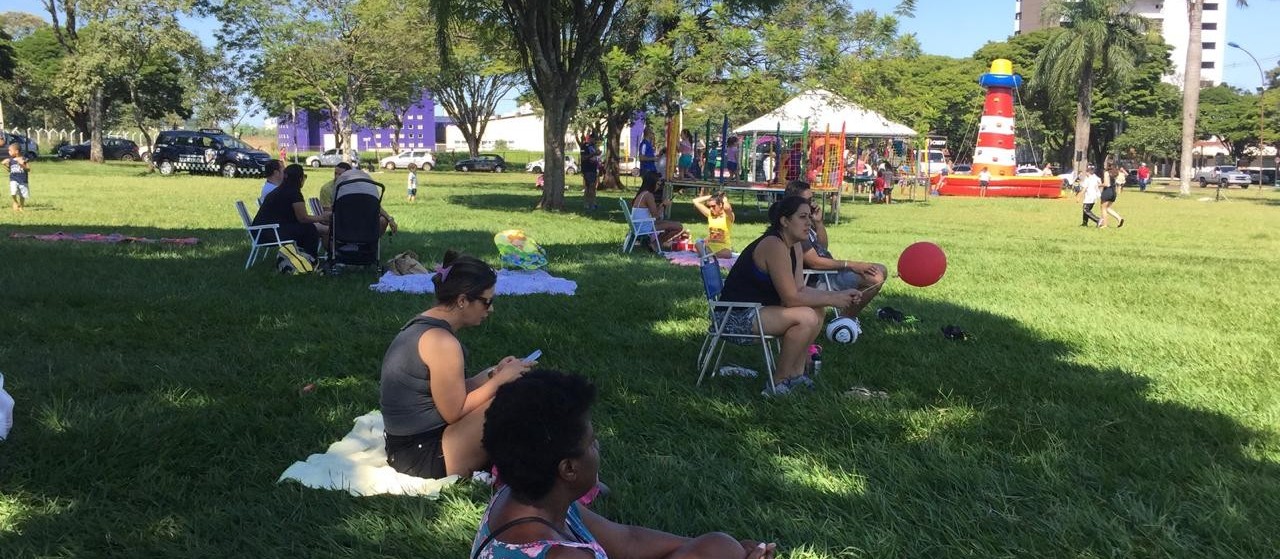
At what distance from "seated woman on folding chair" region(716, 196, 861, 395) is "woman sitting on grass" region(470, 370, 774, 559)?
3019 mm

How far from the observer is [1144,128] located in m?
58.5

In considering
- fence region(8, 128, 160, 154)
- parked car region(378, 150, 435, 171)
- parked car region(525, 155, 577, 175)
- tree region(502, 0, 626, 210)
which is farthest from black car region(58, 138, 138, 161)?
tree region(502, 0, 626, 210)

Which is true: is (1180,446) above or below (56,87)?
below

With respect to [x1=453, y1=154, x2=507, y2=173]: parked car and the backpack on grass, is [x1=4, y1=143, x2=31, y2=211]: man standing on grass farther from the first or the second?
[x1=453, y1=154, x2=507, y2=173]: parked car

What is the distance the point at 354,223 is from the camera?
28.8 feet

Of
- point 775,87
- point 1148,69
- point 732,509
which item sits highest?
point 1148,69

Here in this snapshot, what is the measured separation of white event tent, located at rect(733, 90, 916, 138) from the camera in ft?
63.4

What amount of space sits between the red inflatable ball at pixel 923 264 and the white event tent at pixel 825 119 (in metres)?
12.2

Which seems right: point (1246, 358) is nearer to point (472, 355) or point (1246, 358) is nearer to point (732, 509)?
point (732, 509)

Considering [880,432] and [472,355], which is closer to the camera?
[880,432]

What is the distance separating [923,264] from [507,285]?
13.1 feet

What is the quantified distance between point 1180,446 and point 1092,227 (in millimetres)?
15769

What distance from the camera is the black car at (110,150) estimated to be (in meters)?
52.1

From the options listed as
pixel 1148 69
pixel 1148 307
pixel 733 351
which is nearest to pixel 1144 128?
pixel 1148 69
